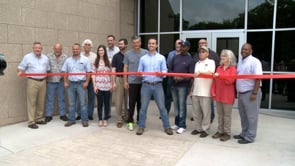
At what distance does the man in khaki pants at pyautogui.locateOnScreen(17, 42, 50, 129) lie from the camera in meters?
6.64

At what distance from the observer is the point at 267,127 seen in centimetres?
675

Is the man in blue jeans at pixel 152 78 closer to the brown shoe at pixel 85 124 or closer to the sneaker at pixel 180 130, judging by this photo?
the sneaker at pixel 180 130

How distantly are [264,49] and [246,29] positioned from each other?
83 centimetres

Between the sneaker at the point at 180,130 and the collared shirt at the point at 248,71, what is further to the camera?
the sneaker at the point at 180,130

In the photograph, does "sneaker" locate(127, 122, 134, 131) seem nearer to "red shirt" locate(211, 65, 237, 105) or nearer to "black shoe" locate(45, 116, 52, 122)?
"red shirt" locate(211, 65, 237, 105)

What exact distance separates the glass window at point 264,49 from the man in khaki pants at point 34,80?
6.08 meters

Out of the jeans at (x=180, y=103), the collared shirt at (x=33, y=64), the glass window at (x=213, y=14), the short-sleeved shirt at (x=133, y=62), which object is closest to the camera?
the jeans at (x=180, y=103)

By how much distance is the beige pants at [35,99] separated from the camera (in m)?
6.71

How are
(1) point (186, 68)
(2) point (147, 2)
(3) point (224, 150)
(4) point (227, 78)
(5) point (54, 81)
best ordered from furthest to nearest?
(2) point (147, 2), (5) point (54, 81), (1) point (186, 68), (4) point (227, 78), (3) point (224, 150)

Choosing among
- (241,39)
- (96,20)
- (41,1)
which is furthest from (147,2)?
(41,1)

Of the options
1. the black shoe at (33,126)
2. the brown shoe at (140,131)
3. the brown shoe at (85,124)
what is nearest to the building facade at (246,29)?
the brown shoe at (140,131)

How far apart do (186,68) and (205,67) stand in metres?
0.46

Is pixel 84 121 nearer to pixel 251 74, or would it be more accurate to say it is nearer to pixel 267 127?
pixel 251 74

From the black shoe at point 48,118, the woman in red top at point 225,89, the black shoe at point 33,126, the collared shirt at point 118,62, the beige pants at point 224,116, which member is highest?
the collared shirt at point 118,62
